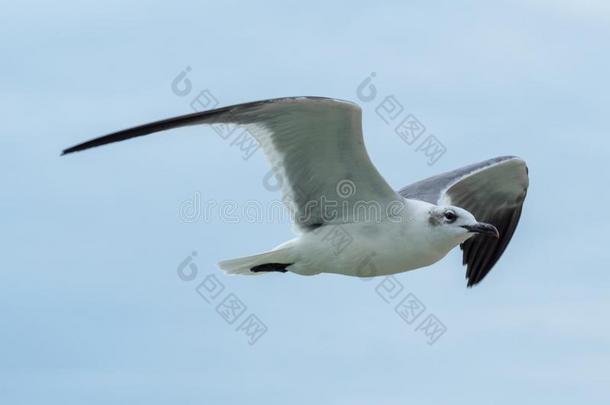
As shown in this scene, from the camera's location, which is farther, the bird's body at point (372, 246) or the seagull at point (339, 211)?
the bird's body at point (372, 246)

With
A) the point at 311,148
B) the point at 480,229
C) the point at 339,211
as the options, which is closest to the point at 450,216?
the point at 480,229

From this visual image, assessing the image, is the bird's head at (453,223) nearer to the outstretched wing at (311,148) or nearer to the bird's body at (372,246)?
the bird's body at (372,246)

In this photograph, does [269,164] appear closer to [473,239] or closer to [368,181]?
[368,181]

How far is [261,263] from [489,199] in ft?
13.6

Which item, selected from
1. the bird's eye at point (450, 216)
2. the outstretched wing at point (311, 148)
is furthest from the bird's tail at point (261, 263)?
the bird's eye at point (450, 216)

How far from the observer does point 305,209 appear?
11.1 meters

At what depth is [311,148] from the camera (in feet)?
34.5

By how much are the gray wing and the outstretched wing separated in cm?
253

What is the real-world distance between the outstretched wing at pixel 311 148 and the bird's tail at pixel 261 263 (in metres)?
0.37

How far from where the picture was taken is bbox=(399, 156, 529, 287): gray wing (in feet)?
45.0

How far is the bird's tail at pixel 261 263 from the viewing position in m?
11.1

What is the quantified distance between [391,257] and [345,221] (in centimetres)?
59

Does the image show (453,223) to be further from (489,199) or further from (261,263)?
(489,199)

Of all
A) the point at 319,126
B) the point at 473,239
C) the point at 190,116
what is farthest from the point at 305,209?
the point at 473,239
